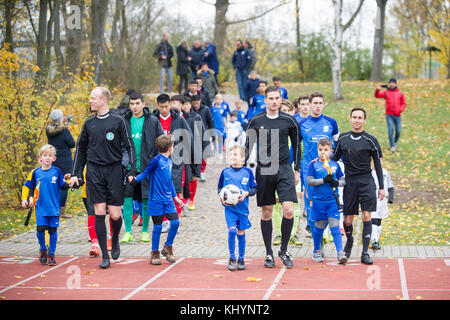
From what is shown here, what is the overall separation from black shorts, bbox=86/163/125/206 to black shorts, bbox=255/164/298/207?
1.91 meters

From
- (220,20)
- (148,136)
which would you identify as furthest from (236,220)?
(220,20)

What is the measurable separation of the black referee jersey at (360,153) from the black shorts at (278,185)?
0.82 m

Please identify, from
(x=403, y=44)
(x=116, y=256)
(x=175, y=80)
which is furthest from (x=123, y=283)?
(x=403, y=44)

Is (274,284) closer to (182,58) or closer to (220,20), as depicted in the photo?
(182,58)

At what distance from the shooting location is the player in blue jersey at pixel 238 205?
8.51 m

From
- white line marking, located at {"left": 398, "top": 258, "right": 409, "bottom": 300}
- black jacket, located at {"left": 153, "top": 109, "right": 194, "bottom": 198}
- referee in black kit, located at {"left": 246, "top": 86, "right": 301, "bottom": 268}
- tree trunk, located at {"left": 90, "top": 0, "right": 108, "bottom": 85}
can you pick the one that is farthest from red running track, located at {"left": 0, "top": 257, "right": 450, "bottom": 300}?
tree trunk, located at {"left": 90, "top": 0, "right": 108, "bottom": 85}

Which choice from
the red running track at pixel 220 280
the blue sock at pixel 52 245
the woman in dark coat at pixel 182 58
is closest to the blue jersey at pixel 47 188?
the blue sock at pixel 52 245

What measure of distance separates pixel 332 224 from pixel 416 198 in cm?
634

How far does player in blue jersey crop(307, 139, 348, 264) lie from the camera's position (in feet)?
28.8

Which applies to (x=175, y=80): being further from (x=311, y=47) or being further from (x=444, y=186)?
(x=444, y=186)

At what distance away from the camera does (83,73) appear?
53.3 feet

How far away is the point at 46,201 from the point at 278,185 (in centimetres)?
334

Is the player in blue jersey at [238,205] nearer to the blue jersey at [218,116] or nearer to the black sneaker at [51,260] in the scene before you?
the black sneaker at [51,260]

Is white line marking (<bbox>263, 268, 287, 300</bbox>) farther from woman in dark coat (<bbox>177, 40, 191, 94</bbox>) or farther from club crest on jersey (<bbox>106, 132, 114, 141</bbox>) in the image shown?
woman in dark coat (<bbox>177, 40, 191, 94</bbox>)
